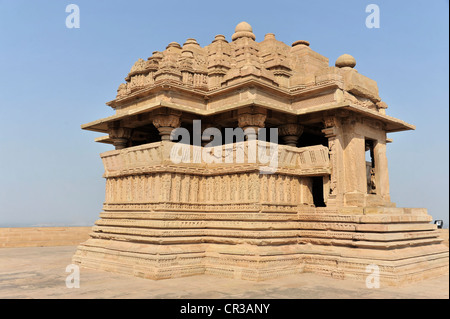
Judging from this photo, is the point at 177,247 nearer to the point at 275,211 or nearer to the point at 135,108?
the point at 275,211

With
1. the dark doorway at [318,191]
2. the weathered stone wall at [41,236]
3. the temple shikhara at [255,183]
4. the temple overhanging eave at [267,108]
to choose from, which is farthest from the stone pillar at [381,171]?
the weathered stone wall at [41,236]

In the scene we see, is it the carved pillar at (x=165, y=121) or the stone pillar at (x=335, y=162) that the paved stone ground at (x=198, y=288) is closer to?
the stone pillar at (x=335, y=162)

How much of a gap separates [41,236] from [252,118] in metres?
12.3

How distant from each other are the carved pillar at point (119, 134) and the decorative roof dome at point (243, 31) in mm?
4428

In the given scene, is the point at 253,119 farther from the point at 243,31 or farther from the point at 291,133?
the point at 243,31

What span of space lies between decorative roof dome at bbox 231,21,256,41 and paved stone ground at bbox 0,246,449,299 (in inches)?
287

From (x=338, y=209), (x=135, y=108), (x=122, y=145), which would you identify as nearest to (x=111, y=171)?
(x=122, y=145)

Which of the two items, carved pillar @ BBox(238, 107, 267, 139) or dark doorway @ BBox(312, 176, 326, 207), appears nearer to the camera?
carved pillar @ BBox(238, 107, 267, 139)

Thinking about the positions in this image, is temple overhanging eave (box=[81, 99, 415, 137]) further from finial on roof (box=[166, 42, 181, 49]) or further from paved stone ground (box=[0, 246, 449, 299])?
paved stone ground (box=[0, 246, 449, 299])

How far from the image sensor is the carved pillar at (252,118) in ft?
33.7

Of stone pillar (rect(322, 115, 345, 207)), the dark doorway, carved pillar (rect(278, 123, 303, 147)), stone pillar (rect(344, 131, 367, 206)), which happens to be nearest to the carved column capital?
carved pillar (rect(278, 123, 303, 147))

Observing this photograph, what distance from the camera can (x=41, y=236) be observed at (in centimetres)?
1773

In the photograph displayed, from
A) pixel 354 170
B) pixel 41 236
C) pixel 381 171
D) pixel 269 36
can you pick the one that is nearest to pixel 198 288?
pixel 354 170

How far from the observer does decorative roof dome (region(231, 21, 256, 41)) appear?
12.4 meters
